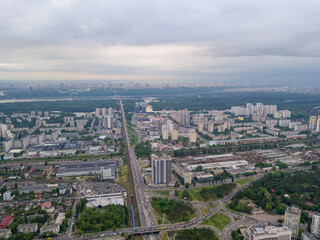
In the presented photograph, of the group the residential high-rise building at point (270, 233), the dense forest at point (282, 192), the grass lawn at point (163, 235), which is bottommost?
the grass lawn at point (163, 235)

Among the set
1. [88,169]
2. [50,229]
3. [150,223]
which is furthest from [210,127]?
[50,229]

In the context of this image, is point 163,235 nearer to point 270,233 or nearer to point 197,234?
point 197,234

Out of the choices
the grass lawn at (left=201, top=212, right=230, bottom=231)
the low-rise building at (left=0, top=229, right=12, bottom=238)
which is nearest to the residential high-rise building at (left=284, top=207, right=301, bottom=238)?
the grass lawn at (left=201, top=212, right=230, bottom=231)

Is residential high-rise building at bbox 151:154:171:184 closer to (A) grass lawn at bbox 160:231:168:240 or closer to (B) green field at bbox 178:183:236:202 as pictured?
(B) green field at bbox 178:183:236:202

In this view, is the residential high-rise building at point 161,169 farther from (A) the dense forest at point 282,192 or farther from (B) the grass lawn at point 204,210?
(A) the dense forest at point 282,192

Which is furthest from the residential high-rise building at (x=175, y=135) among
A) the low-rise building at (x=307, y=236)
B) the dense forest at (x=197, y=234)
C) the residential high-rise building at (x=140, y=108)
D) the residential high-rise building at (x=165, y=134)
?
the residential high-rise building at (x=140, y=108)
